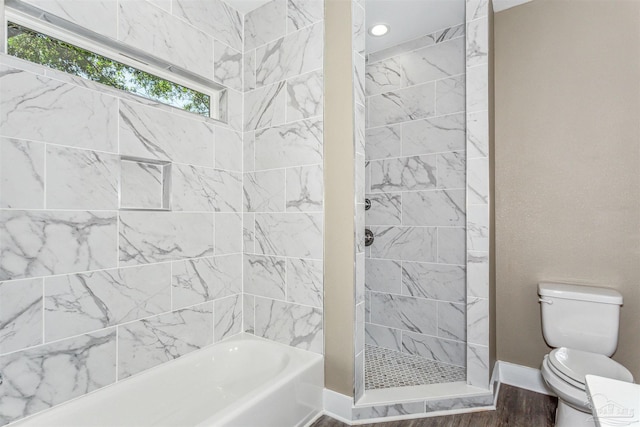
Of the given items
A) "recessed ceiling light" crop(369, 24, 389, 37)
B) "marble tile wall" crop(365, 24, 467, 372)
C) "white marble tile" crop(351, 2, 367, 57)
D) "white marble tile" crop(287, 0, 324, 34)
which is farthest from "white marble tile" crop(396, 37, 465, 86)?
"white marble tile" crop(287, 0, 324, 34)

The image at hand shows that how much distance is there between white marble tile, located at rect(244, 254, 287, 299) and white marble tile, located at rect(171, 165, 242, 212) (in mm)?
399

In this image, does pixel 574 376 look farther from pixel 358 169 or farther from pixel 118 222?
pixel 118 222

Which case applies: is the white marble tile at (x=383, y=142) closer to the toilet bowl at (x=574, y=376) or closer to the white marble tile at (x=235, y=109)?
the white marble tile at (x=235, y=109)

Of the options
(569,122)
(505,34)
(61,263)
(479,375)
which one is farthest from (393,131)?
(61,263)

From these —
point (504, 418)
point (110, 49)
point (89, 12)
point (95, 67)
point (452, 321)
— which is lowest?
point (504, 418)

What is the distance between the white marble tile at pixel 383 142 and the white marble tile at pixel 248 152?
1.12 meters

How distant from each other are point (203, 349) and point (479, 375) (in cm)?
173

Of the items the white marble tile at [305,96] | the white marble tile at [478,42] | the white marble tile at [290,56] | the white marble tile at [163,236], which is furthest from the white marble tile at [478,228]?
the white marble tile at [163,236]

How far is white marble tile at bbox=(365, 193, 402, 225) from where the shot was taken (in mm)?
2857

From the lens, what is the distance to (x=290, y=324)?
2.17 m

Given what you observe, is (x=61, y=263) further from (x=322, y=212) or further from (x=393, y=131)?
(x=393, y=131)

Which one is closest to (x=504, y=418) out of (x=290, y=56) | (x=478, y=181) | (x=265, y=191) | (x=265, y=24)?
(x=478, y=181)

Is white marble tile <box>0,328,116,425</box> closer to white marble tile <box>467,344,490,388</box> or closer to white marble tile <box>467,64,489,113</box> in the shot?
white marble tile <box>467,344,490,388</box>

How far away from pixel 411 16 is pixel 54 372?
3033mm
